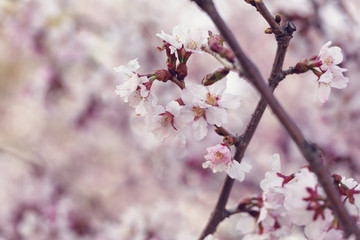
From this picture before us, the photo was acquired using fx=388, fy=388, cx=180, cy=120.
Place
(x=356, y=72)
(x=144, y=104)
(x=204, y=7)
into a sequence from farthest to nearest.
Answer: (x=356, y=72) → (x=144, y=104) → (x=204, y=7)

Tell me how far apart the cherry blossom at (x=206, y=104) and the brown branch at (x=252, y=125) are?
6 centimetres

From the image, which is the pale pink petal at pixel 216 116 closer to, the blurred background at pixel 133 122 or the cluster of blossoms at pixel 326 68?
the cluster of blossoms at pixel 326 68

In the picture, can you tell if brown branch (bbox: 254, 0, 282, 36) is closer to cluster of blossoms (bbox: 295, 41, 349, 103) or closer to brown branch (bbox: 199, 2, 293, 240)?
brown branch (bbox: 199, 2, 293, 240)

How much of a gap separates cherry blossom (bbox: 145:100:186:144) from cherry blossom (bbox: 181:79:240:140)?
0.02 metres

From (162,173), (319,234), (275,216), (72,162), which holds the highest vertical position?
(72,162)

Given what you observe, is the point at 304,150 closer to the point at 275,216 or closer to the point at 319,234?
the point at 319,234

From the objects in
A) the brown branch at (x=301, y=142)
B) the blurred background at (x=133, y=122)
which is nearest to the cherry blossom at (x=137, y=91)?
the brown branch at (x=301, y=142)

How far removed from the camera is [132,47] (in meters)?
3.73

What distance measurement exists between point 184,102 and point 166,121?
71 millimetres

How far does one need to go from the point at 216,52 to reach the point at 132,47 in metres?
3.07

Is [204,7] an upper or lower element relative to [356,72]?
lower

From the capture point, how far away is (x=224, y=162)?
2.68ft

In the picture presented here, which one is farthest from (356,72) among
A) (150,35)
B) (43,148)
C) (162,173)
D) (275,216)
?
(43,148)

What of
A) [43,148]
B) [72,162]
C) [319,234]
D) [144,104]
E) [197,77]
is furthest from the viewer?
[43,148]
